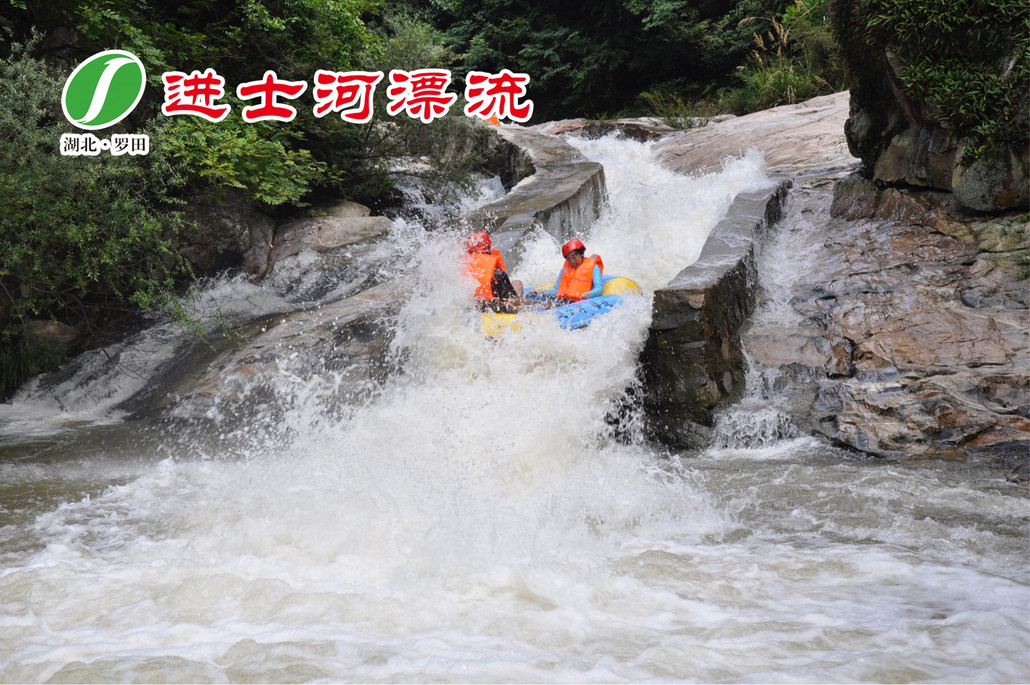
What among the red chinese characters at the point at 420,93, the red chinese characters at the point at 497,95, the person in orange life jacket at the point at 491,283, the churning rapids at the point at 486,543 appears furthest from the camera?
the red chinese characters at the point at 420,93

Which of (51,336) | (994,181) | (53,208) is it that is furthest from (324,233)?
(994,181)

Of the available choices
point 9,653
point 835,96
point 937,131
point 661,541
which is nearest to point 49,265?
point 9,653

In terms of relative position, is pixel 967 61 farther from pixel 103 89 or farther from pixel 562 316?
pixel 103 89

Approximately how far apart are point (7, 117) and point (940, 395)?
23.0ft

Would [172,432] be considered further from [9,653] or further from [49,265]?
[9,653]

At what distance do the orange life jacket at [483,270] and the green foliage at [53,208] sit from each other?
2.64m

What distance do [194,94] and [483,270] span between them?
3.97 metres

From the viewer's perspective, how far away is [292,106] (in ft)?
30.0

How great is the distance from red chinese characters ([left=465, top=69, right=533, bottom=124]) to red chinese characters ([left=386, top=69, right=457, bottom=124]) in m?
0.44

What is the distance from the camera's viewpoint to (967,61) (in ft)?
20.8

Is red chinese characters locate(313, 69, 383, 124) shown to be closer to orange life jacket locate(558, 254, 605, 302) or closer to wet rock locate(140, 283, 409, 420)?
wet rock locate(140, 283, 409, 420)

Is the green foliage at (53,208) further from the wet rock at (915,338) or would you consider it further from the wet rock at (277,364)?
the wet rock at (915,338)

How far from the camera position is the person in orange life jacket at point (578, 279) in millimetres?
6438

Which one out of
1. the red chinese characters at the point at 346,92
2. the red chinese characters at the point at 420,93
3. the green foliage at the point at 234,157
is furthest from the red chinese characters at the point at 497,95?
the green foliage at the point at 234,157
